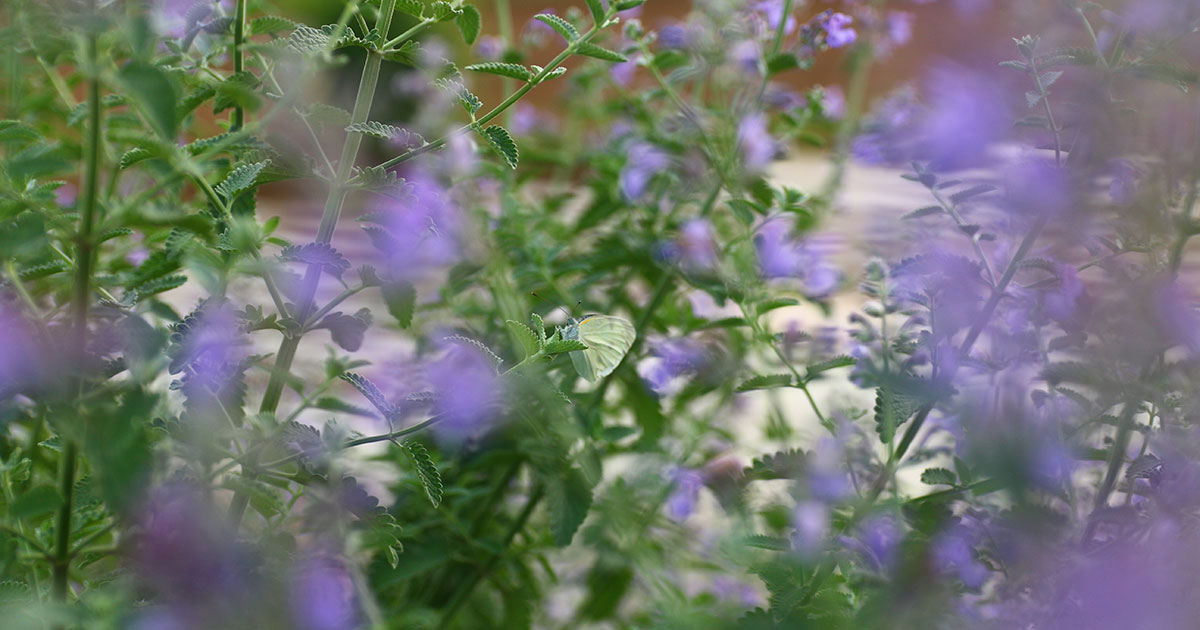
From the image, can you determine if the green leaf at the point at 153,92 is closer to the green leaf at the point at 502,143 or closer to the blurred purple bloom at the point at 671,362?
the green leaf at the point at 502,143

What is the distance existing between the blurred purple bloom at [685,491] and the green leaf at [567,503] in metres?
0.22

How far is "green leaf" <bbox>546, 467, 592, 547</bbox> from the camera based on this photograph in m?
0.78

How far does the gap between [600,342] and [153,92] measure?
28 centimetres

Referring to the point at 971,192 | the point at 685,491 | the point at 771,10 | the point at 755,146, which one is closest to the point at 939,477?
the point at 971,192

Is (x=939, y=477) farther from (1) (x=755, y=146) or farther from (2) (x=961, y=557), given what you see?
(1) (x=755, y=146)

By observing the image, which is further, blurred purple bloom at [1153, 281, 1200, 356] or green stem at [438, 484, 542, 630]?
green stem at [438, 484, 542, 630]

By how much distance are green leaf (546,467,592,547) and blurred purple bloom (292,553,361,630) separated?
197 millimetres

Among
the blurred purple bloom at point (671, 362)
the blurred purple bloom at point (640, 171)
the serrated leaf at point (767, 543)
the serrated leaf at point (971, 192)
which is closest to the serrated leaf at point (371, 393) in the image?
the serrated leaf at point (767, 543)

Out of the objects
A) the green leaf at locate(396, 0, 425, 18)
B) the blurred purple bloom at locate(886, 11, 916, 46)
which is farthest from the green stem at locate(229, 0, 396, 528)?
the blurred purple bloom at locate(886, 11, 916, 46)

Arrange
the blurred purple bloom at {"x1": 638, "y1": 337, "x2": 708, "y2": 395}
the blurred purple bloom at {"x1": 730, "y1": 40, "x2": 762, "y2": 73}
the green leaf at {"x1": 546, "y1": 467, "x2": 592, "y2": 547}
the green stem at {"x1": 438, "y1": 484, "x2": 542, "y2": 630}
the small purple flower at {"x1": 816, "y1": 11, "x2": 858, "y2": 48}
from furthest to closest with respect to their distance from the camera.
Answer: the blurred purple bloom at {"x1": 730, "y1": 40, "x2": 762, "y2": 73}
the small purple flower at {"x1": 816, "y1": 11, "x2": 858, "y2": 48}
the blurred purple bloom at {"x1": 638, "y1": 337, "x2": 708, "y2": 395}
the green stem at {"x1": 438, "y1": 484, "x2": 542, "y2": 630}
the green leaf at {"x1": 546, "y1": 467, "x2": 592, "y2": 547}

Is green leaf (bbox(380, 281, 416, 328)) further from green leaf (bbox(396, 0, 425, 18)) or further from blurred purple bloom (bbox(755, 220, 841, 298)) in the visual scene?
blurred purple bloom (bbox(755, 220, 841, 298))

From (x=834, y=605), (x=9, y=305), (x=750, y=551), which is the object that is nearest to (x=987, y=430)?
(x=834, y=605)

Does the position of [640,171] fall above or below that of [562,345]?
below

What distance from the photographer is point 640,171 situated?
1.07 meters
